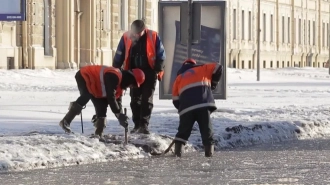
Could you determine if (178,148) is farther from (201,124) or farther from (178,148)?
(201,124)

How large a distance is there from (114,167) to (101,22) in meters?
34.5

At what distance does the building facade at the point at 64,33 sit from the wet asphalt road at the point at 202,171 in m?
23.4

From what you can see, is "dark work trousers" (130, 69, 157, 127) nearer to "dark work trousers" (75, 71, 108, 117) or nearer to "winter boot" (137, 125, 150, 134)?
"winter boot" (137, 125, 150, 134)

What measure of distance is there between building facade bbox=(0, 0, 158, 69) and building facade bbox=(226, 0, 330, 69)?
1191 cm

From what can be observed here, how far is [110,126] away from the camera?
1891 centimetres

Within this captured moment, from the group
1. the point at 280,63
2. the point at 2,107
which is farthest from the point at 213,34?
the point at 280,63

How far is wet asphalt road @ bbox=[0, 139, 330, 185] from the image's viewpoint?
1234 cm

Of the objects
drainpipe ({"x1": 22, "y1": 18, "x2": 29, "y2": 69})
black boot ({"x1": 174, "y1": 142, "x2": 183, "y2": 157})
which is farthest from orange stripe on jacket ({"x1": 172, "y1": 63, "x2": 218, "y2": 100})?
drainpipe ({"x1": 22, "y1": 18, "x2": 29, "y2": 69})

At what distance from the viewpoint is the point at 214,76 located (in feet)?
50.8

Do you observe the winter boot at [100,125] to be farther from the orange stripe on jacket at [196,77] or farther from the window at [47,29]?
the window at [47,29]

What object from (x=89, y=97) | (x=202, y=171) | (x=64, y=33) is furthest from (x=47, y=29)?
(x=202, y=171)

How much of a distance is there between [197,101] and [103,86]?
1.35m

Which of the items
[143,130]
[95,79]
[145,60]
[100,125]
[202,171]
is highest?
[145,60]

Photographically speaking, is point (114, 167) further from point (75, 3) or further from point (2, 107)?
point (75, 3)
